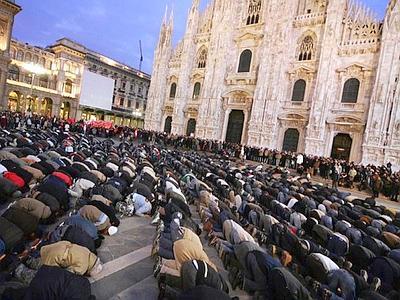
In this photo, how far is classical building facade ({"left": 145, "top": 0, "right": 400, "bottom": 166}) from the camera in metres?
19.9

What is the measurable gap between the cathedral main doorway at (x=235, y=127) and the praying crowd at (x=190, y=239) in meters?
19.1

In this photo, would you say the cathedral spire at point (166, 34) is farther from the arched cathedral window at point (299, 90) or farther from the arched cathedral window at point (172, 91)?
the arched cathedral window at point (299, 90)

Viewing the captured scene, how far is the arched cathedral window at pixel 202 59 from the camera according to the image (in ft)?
106

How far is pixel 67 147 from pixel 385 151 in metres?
20.5

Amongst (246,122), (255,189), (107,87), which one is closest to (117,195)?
(255,189)

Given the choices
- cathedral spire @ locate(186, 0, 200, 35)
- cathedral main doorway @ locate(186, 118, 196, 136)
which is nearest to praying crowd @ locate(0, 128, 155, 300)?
cathedral main doorway @ locate(186, 118, 196, 136)

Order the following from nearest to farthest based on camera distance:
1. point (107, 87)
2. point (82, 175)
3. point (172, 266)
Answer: point (172, 266) < point (82, 175) < point (107, 87)

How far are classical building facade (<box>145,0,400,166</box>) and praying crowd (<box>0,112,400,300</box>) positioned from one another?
45.0 ft

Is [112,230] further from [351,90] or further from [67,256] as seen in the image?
[351,90]

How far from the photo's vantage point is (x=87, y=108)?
46156 mm

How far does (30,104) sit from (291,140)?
37146 millimetres

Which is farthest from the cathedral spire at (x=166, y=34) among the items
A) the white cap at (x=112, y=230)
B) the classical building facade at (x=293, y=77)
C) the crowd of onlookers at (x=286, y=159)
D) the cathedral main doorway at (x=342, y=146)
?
the white cap at (x=112, y=230)

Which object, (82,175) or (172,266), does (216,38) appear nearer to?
(82,175)

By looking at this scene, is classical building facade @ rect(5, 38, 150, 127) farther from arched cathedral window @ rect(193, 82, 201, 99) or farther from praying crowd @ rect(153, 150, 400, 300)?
praying crowd @ rect(153, 150, 400, 300)
